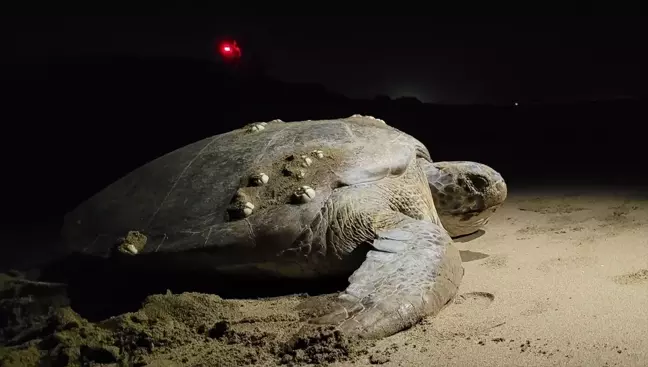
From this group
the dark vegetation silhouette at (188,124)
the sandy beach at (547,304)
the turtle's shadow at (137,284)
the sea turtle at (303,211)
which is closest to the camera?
the sandy beach at (547,304)

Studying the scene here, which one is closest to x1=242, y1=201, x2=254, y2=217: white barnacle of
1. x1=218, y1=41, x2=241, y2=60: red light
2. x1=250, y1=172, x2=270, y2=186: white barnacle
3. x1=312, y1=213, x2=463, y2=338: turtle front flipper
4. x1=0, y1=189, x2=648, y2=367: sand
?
x1=250, y1=172, x2=270, y2=186: white barnacle

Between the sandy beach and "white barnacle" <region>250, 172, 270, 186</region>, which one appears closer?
the sandy beach

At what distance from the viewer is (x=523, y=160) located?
6840 millimetres

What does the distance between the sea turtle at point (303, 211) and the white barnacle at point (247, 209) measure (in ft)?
0.03

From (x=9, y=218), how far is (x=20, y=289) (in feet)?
10.00

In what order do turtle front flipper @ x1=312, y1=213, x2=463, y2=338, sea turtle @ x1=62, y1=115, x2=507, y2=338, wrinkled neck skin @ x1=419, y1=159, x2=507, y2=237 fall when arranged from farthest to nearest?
wrinkled neck skin @ x1=419, y1=159, x2=507, y2=237 → sea turtle @ x1=62, y1=115, x2=507, y2=338 → turtle front flipper @ x1=312, y1=213, x2=463, y2=338

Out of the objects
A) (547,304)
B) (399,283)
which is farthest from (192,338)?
(547,304)

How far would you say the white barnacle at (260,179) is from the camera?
254 centimetres

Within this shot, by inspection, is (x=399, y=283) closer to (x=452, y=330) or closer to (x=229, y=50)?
(x=452, y=330)

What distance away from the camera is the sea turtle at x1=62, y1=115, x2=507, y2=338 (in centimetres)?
209

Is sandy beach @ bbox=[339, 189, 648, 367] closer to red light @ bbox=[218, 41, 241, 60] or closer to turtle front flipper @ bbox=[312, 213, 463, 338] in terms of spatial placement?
turtle front flipper @ bbox=[312, 213, 463, 338]

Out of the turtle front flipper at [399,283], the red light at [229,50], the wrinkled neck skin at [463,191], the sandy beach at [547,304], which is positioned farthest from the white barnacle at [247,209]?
the red light at [229,50]

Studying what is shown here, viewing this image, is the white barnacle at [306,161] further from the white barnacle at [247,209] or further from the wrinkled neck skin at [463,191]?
the wrinkled neck skin at [463,191]

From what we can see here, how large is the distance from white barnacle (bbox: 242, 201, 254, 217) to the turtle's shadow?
1.06 feet
